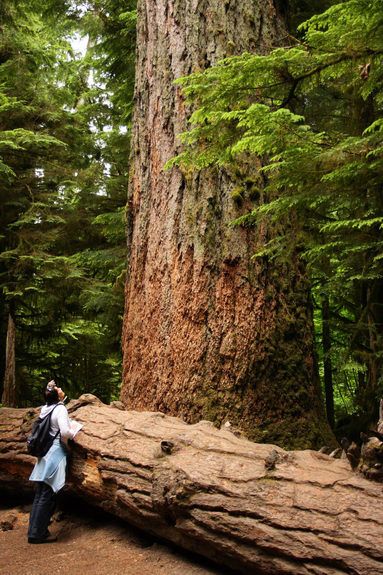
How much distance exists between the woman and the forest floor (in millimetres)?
167

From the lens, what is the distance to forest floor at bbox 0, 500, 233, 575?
321cm

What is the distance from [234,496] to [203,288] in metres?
2.07

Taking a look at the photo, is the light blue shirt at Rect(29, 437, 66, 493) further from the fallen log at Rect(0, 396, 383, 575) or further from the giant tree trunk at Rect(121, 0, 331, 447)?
the giant tree trunk at Rect(121, 0, 331, 447)

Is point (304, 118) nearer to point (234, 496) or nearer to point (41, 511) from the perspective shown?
point (234, 496)

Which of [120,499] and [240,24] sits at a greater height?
[240,24]

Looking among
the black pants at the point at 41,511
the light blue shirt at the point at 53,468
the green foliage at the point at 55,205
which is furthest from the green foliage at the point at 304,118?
the green foliage at the point at 55,205

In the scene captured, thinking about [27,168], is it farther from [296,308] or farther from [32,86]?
[296,308]

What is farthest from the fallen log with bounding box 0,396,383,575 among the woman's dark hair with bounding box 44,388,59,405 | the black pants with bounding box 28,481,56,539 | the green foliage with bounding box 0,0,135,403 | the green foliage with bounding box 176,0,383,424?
the green foliage with bounding box 0,0,135,403

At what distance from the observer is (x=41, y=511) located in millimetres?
4344

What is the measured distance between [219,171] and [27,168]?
8.97 meters

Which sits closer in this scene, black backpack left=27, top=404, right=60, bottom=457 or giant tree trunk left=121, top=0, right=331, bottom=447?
giant tree trunk left=121, top=0, right=331, bottom=447

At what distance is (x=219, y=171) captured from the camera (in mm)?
4703

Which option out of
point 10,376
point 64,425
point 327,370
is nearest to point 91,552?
point 64,425

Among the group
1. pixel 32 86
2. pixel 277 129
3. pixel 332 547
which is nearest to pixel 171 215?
pixel 277 129
